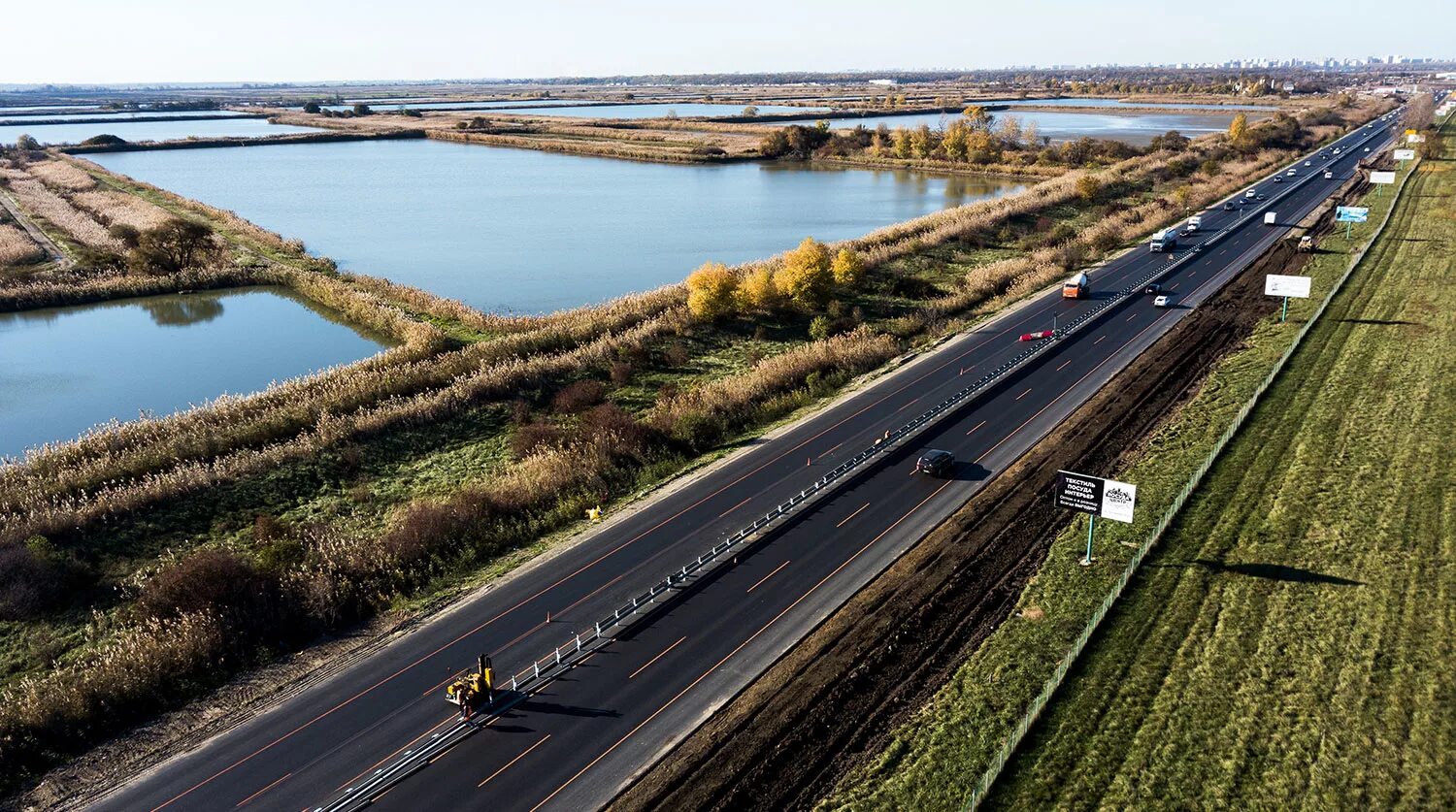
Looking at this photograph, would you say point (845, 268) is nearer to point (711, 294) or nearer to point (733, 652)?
point (711, 294)

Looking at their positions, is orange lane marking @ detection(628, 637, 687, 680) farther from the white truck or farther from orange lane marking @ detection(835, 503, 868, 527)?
the white truck

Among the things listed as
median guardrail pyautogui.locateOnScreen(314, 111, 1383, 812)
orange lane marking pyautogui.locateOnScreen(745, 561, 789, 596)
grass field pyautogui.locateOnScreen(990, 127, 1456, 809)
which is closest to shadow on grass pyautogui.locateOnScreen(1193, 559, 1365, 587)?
grass field pyautogui.locateOnScreen(990, 127, 1456, 809)

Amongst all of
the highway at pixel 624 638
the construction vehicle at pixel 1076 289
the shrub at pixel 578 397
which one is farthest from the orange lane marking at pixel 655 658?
the construction vehicle at pixel 1076 289

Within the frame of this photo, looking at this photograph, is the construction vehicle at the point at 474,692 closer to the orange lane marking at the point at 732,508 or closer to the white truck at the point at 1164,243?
the orange lane marking at the point at 732,508

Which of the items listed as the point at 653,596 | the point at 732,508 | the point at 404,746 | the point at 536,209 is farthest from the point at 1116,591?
the point at 536,209

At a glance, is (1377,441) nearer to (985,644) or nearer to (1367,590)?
(1367,590)
